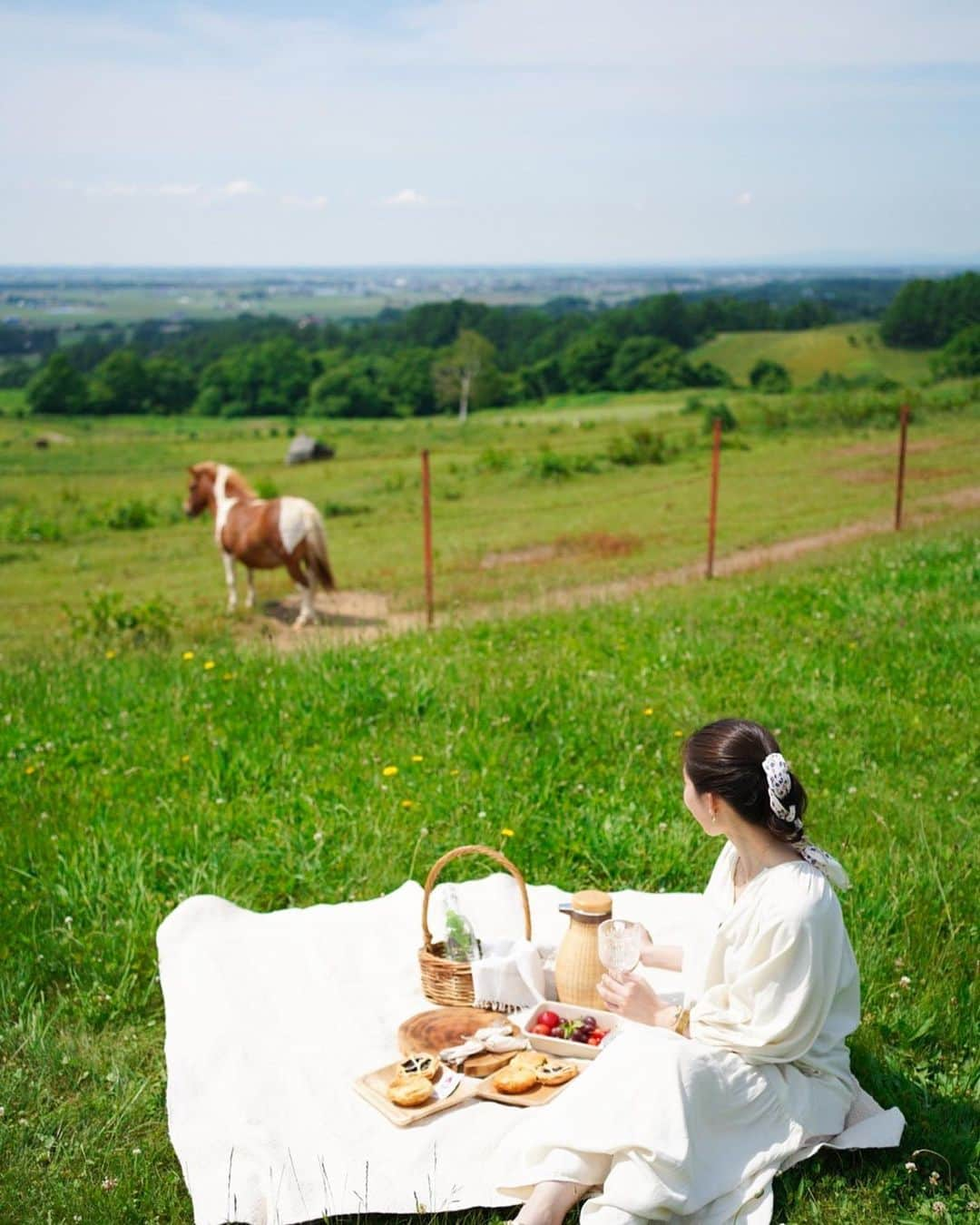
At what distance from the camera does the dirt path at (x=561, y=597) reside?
13172 mm

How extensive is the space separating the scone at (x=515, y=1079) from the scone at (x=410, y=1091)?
23 cm

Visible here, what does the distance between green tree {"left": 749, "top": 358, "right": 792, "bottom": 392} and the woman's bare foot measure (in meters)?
52.8

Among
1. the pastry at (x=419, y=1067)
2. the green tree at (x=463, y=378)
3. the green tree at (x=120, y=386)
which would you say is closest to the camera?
the pastry at (x=419, y=1067)

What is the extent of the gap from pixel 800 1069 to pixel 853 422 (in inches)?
1148

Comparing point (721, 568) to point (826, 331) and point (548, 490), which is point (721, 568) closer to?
point (548, 490)

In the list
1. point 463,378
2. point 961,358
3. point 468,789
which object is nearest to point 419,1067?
point 468,789

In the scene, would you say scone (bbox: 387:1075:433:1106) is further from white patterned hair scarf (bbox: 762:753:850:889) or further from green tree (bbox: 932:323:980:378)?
green tree (bbox: 932:323:980:378)

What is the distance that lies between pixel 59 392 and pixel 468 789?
65733mm

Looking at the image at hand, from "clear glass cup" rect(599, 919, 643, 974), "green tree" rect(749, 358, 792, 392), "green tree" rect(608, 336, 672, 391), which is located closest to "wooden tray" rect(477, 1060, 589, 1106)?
"clear glass cup" rect(599, 919, 643, 974)

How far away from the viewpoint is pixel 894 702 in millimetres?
8492

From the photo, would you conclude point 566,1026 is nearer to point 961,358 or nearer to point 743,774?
point 743,774

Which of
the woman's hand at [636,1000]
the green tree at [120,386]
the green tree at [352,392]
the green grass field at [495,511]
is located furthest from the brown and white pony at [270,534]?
the green tree at [120,386]

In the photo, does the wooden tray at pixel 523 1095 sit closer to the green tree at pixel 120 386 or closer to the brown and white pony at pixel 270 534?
the brown and white pony at pixel 270 534

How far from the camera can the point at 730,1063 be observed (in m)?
3.78
